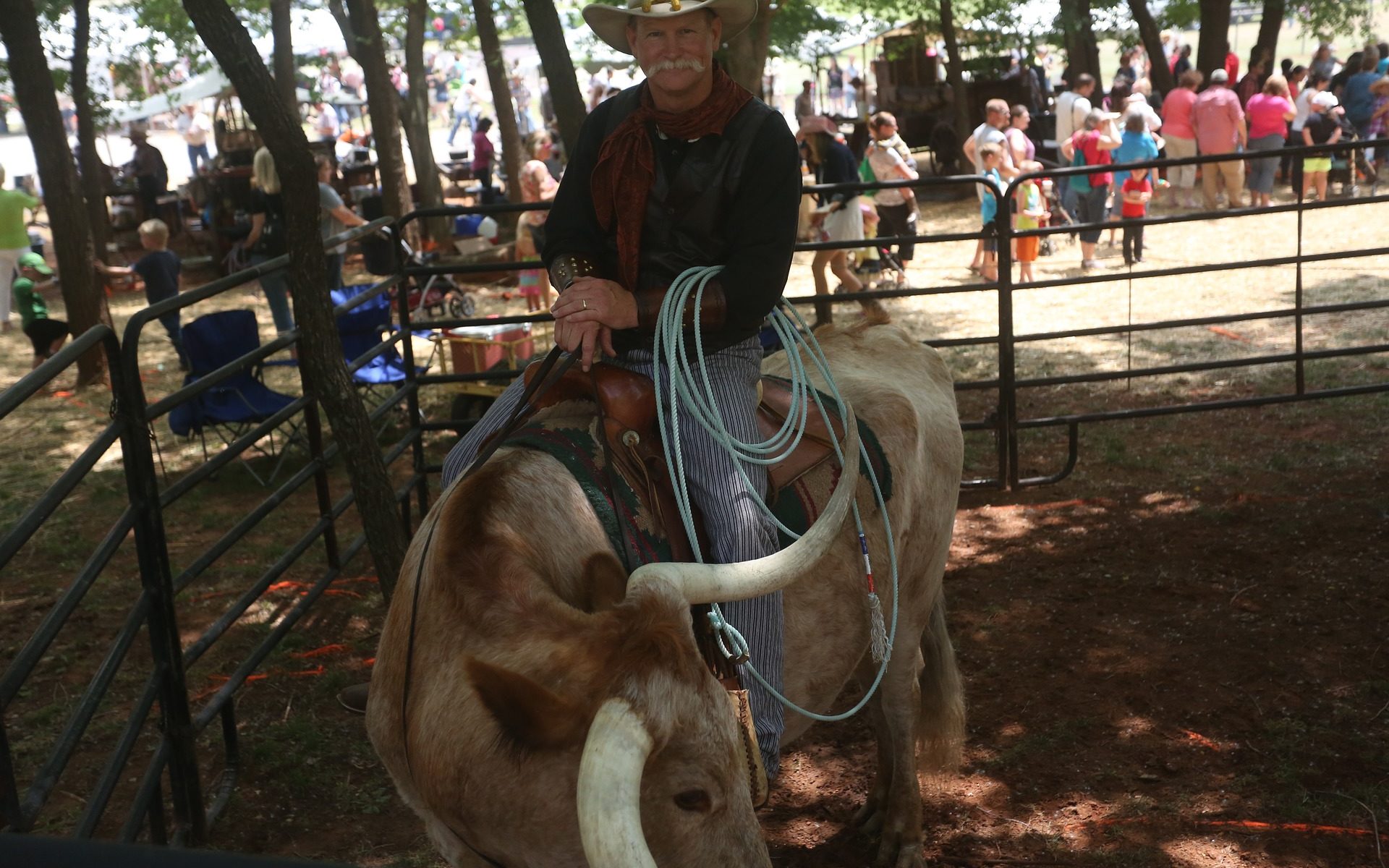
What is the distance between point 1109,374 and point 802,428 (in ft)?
13.3

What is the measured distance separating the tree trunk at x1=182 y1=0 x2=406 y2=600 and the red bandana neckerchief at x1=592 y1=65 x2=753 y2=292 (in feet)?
6.46

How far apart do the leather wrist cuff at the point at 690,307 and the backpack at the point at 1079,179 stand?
35.2ft

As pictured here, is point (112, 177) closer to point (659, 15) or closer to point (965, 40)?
point (965, 40)

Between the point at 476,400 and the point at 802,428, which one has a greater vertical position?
the point at 802,428

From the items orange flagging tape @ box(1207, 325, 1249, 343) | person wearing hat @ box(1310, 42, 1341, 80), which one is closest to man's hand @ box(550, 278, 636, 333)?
orange flagging tape @ box(1207, 325, 1249, 343)

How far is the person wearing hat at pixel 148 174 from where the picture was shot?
63.6 feet

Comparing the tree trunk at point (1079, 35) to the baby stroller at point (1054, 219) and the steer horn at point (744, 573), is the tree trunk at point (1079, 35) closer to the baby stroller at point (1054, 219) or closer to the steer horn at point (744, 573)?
the baby stroller at point (1054, 219)

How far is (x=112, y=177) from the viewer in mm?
21891

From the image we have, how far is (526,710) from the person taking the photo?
84.7 inches

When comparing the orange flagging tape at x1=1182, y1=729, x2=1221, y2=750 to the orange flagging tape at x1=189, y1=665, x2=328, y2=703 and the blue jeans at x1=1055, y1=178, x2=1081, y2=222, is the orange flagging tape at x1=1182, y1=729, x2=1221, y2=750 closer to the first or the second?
the orange flagging tape at x1=189, y1=665, x2=328, y2=703

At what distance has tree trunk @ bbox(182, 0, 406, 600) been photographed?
4520mm

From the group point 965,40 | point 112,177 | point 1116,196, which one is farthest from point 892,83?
point 112,177

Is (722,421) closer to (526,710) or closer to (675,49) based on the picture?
(675,49)

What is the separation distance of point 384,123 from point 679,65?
1292 cm
